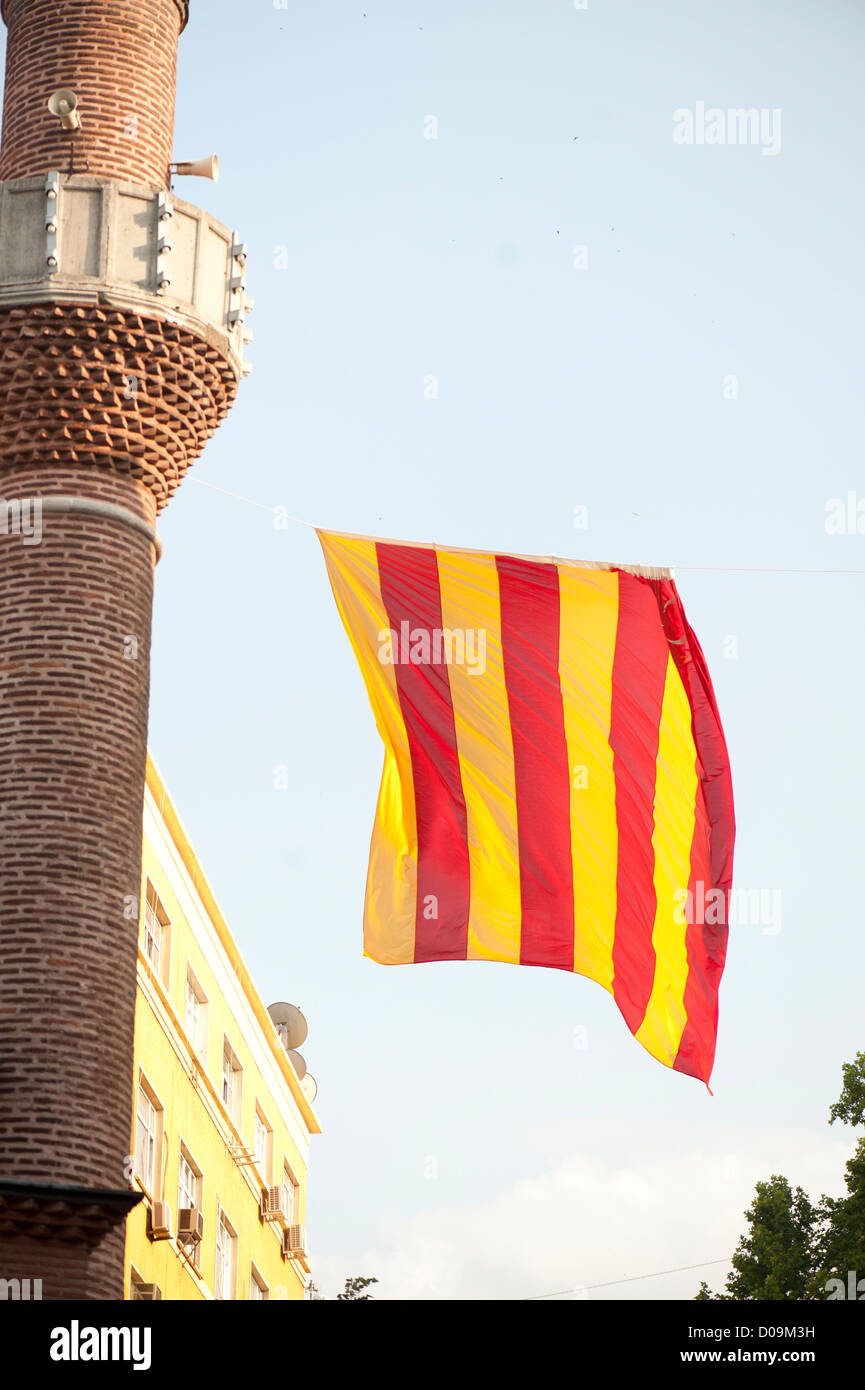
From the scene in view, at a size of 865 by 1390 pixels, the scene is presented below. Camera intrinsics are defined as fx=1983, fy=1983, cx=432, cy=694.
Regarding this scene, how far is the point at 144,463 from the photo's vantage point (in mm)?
21297

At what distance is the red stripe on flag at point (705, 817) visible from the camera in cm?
2105

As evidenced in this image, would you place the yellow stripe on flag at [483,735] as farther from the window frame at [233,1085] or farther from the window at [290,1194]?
the window at [290,1194]

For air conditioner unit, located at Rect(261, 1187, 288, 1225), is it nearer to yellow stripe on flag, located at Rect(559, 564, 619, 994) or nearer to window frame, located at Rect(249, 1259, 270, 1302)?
window frame, located at Rect(249, 1259, 270, 1302)

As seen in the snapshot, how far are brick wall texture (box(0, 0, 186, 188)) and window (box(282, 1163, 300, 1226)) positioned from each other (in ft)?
95.1

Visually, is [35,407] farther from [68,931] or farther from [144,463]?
[68,931]

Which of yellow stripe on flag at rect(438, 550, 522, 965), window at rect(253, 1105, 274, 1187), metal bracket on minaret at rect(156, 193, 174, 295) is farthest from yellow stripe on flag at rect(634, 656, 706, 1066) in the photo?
window at rect(253, 1105, 274, 1187)

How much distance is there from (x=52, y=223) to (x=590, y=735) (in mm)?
7936

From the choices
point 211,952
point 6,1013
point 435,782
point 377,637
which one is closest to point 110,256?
point 377,637

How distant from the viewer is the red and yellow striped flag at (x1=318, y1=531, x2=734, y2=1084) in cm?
2064

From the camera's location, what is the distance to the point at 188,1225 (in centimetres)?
3375

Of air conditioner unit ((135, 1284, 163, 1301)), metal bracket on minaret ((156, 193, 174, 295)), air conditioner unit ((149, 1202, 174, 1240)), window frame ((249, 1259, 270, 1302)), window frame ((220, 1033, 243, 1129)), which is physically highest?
metal bracket on minaret ((156, 193, 174, 295))

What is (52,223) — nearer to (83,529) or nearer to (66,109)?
(66,109)
